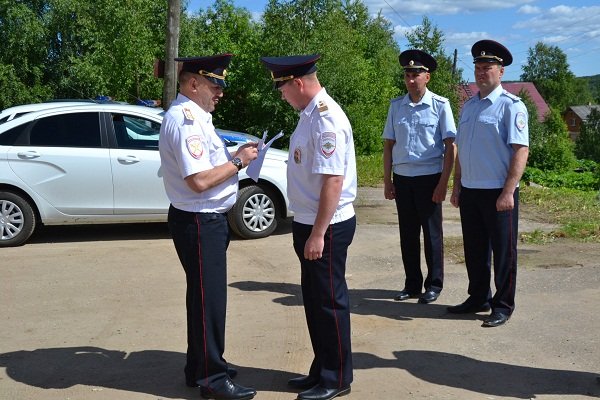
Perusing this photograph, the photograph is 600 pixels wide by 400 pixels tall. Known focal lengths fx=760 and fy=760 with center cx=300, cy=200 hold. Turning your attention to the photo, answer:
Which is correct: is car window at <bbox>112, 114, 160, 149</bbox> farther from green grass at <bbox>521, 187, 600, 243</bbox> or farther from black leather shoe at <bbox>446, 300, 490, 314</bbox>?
green grass at <bbox>521, 187, 600, 243</bbox>

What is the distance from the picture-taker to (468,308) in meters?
5.88

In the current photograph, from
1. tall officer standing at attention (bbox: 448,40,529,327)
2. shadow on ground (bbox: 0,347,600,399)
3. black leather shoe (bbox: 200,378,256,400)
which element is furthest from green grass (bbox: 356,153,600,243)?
black leather shoe (bbox: 200,378,256,400)

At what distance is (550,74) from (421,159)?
125030 millimetres

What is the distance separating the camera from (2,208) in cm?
847

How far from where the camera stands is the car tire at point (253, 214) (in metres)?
8.78

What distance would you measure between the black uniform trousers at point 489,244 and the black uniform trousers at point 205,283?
7.35ft

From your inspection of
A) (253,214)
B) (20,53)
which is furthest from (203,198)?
(20,53)

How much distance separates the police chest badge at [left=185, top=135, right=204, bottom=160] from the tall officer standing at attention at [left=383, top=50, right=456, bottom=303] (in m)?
2.53

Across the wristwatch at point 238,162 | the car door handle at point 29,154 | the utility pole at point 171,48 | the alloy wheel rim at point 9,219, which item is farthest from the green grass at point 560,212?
the alloy wheel rim at point 9,219

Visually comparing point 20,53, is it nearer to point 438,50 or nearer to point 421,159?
point 438,50

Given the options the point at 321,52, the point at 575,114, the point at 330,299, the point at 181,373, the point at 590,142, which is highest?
the point at 575,114

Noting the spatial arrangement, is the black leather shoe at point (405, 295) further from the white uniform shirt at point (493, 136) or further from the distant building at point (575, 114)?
the distant building at point (575, 114)

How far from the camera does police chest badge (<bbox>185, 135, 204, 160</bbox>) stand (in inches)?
157

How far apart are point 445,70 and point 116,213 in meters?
23.7
